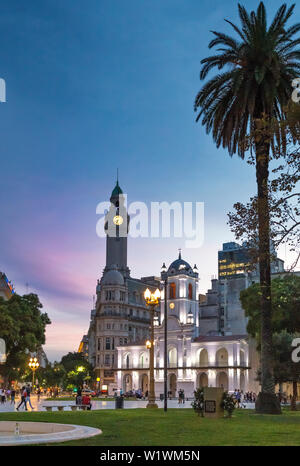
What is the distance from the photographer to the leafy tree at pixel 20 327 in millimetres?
52688

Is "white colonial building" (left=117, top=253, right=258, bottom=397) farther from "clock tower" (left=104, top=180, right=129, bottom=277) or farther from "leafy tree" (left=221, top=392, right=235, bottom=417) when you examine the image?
"leafy tree" (left=221, top=392, right=235, bottom=417)

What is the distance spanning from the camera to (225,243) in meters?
154

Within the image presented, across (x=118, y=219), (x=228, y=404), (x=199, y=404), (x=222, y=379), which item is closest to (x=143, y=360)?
(x=222, y=379)

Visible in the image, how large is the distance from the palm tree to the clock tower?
93.7 meters

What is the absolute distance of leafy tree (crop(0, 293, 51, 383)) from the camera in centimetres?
5269

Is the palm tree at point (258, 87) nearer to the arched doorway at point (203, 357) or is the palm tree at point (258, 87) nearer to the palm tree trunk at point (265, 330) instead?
the palm tree trunk at point (265, 330)

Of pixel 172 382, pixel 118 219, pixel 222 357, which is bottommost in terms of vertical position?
pixel 172 382

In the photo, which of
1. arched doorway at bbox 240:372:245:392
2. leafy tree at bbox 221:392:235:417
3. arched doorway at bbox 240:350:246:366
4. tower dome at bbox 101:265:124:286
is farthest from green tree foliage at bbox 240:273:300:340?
tower dome at bbox 101:265:124:286

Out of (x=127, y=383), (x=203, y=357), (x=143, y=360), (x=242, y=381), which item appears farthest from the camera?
(x=127, y=383)

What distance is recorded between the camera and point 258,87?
29203 mm

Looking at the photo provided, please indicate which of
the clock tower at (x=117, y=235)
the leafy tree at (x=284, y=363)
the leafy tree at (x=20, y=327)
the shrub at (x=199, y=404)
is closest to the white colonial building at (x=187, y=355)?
the clock tower at (x=117, y=235)

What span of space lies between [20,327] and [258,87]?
37.6 meters

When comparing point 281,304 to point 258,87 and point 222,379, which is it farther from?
point 222,379
